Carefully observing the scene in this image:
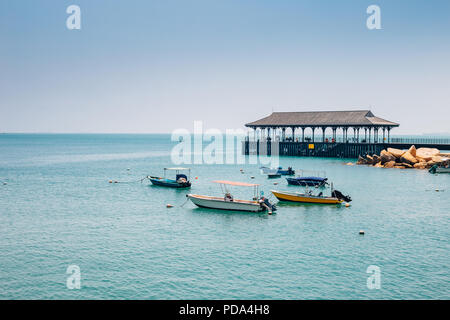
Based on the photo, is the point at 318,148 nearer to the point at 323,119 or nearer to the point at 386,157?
the point at 323,119

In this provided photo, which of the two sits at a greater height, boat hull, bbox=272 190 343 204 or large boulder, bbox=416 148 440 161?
large boulder, bbox=416 148 440 161

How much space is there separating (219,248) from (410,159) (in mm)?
64880

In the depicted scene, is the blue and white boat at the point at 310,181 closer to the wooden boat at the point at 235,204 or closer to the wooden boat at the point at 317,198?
the wooden boat at the point at 317,198

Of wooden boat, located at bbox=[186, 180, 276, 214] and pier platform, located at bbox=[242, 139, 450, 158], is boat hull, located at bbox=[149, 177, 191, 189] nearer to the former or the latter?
wooden boat, located at bbox=[186, 180, 276, 214]

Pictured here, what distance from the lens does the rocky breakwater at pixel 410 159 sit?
82312 mm

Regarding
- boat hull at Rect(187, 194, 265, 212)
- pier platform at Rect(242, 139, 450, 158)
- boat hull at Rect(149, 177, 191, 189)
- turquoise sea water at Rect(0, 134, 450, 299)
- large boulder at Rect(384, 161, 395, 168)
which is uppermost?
pier platform at Rect(242, 139, 450, 158)

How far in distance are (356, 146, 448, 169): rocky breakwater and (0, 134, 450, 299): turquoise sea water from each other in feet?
100

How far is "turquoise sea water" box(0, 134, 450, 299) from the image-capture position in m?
23.6

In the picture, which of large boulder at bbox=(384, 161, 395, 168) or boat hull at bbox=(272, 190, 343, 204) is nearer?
boat hull at bbox=(272, 190, 343, 204)

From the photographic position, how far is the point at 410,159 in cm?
8375

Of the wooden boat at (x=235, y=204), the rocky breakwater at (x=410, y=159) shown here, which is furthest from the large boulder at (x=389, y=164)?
the wooden boat at (x=235, y=204)

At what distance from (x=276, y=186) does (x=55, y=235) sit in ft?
121

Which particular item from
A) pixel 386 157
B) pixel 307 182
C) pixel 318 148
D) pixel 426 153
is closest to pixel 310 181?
pixel 307 182

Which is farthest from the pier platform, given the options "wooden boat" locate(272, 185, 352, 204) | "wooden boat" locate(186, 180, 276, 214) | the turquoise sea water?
"wooden boat" locate(186, 180, 276, 214)
